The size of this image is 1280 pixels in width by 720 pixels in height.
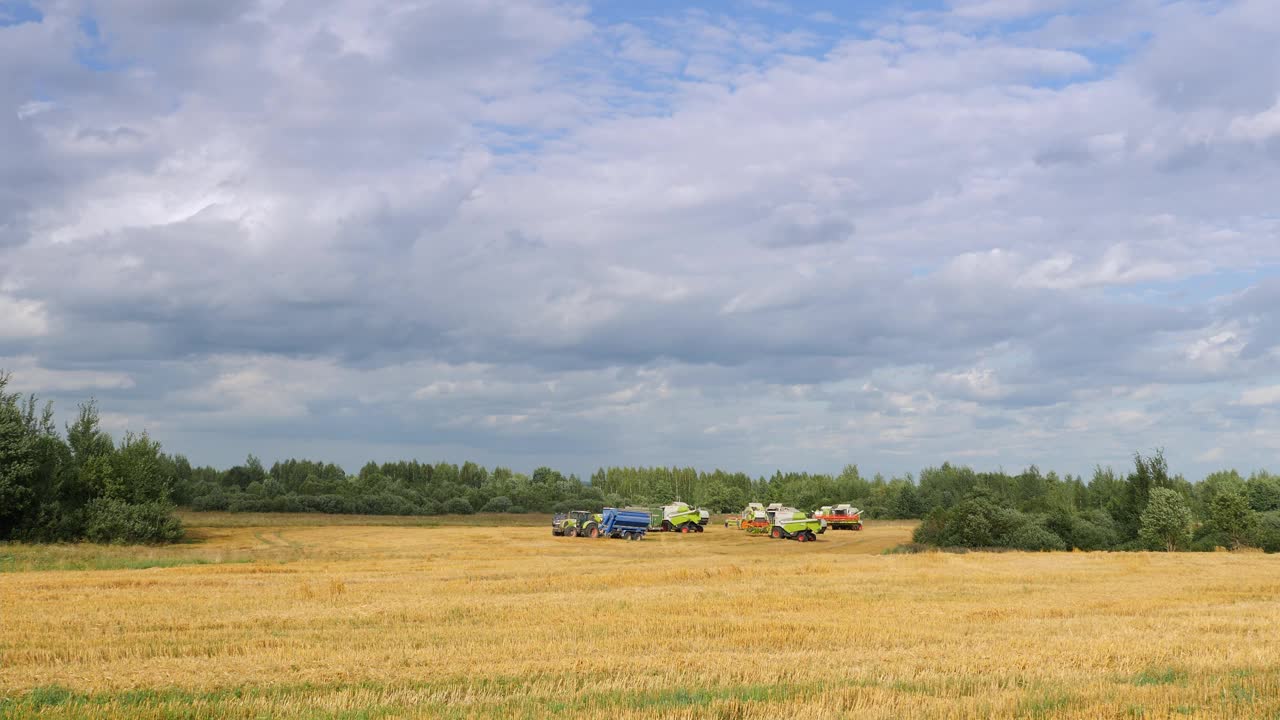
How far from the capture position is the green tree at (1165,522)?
196ft

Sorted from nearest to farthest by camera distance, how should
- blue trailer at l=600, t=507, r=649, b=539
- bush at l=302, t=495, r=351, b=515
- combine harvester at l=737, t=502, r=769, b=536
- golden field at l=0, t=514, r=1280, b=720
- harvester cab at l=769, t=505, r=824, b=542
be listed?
golden field at l=0, t=514, r=1280, b=720 < blue trailer at l=600, t=507, r=649, b=539 < harvester cab at l=769, t=505, r=824, b=542 < combine harvester at l=737, t=502, r=769, b=536 < bush at l=302, t=495, r=351, b=515

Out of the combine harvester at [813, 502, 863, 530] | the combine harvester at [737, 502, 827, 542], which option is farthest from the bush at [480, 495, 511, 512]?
the combine harvester at [737, 502, 827, 542]

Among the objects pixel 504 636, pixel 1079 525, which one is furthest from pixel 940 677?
pixel 1079 525

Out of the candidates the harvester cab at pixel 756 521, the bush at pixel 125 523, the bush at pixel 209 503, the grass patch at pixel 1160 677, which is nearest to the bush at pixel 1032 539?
the harvester cab at pixel 756 521

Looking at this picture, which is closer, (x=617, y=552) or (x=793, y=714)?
(x=793, y=714)

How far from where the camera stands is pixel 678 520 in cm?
7550

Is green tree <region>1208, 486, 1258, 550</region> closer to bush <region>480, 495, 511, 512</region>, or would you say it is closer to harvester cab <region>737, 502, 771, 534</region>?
harvester cab <region>737, 502, 771, 534</region>

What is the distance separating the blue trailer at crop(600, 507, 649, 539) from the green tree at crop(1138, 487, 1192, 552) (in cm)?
3122

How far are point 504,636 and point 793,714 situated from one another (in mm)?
8488

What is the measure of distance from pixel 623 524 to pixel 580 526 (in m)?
3.09

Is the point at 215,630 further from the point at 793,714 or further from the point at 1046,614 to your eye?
the point at 1046,614

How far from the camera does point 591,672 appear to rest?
46.6 feet

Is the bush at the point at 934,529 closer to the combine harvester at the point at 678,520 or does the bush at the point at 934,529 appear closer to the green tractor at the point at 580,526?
the green tractor at the point at 580,526

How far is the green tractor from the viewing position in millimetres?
66312
